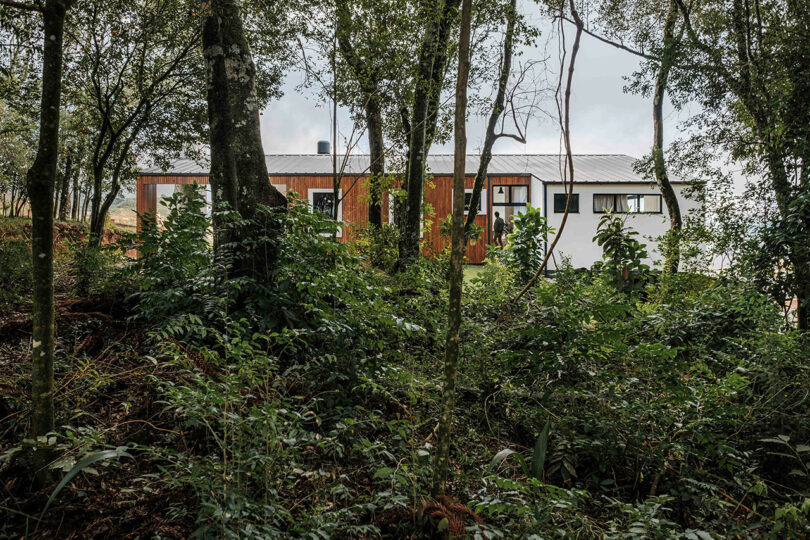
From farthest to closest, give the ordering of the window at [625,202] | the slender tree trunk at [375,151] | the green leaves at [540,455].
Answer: the window at [625,202]
the slender tree trunk at [375,151]
the green leaves at [540,455]

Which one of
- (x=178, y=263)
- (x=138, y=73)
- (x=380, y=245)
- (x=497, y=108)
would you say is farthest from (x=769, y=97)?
(x=138, y=73)

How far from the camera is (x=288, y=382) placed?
11.3 feet

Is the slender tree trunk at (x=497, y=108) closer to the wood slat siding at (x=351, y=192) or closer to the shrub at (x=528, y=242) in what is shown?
the shrub at (x=528, y=242)

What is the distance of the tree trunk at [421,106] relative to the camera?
22.6 feet

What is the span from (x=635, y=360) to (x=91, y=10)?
10968mm

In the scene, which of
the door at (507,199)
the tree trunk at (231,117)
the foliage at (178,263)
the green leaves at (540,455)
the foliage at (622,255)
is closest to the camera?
the green leaves at (540,455)

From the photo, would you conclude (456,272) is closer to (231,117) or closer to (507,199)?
(231,117)

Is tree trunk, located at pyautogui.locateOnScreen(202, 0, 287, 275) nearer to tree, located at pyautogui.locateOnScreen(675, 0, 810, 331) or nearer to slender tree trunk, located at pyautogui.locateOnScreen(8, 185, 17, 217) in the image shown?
tree, located at pyautogui.locateOnScreen(675, 0, 810, 331)

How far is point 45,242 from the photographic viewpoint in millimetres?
2047

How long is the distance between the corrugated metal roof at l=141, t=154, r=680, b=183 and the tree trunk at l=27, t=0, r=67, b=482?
51.3ft

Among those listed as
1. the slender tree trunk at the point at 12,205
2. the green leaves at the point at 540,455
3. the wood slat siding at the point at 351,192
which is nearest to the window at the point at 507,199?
the wood slat siding at the point at 351,192

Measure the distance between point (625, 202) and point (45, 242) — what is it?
793 inches

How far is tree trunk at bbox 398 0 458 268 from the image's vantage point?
22.6ft

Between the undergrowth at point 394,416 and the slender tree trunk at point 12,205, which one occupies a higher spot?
the slender tree trunk at point 12,205
